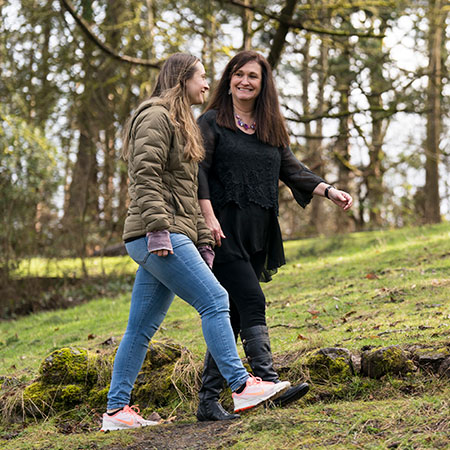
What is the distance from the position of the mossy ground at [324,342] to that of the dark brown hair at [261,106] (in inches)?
64.5

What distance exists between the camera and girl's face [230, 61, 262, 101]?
415cm

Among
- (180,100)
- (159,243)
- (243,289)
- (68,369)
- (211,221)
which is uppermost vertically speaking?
(180,100)

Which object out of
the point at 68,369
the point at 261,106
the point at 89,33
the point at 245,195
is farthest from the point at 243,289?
the point at 89,33

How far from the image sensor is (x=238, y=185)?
403 centimetres

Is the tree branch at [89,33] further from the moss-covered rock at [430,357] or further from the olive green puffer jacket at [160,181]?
the moss-covered rock at [430,357]

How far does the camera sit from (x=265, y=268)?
4305 mm

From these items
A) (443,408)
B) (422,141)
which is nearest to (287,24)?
(443,408)

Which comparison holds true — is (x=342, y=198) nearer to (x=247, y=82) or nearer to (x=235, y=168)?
(x=235, y=168)

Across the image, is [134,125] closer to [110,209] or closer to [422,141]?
[110,209]

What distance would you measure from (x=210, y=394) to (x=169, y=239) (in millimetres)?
1094

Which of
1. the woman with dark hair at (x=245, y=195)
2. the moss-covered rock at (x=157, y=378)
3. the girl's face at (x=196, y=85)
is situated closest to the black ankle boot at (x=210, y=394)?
the woman with dark hair at (x=245, y=195)

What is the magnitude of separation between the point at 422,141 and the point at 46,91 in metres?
15.1

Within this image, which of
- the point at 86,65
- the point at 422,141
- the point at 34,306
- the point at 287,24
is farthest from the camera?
the point at 422,141

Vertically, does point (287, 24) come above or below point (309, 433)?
above
